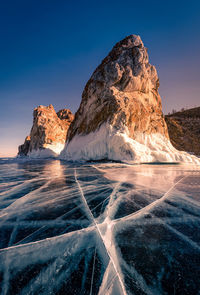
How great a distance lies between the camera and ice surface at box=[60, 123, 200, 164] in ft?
23.3

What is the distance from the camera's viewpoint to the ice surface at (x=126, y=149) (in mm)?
7090

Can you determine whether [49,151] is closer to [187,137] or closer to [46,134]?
[46,134]

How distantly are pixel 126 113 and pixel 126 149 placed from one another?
280cm

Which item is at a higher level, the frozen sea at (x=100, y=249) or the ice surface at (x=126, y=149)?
the ice surface at (x=126, y=149)

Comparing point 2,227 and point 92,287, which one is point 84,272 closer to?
point 92,287

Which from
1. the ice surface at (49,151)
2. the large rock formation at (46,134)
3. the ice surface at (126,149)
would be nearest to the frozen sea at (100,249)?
the ice surface at (126,149)

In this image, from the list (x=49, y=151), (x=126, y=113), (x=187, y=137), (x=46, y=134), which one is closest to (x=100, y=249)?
(x=126, y=113)

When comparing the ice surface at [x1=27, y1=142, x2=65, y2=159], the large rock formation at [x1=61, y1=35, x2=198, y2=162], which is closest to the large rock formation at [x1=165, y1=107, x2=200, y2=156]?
the large rock formation at [x1=61, y1=35, x2=198, y2=162]

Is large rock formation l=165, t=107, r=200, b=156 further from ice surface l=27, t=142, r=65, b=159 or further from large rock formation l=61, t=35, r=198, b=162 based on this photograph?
ice surface l=27, t=142, r=65, b=159

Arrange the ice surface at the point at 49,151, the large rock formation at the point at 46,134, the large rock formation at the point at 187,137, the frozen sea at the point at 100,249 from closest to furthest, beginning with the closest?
the frozen sea at the point at 100,249
the large rock formation at the point at 187,137
the ice surface at the point at 49,151
the large rock formation at the point at 46,134

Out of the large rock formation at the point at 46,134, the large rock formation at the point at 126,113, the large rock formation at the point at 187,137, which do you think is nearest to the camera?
the large rock formation at the point at 126,113

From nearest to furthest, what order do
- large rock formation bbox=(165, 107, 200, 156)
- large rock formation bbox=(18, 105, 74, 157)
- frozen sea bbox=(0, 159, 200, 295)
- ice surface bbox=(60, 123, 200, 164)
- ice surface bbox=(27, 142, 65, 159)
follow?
1. frozen sea bbox=(0, 159, 200, 295)
2. ice surface bbox=(60, 123, 200, 164)
3. large rock formation bbox=(165, 107, 200, 156)
4. ice surface bbox=(27, 142, 65, 159)
5. large rock formation bbox=(18, 105, 74, 157)

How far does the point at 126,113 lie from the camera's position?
8.52 metres

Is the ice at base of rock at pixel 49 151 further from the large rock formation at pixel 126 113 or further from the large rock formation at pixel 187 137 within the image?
the large rock formation at pixel 187 137
